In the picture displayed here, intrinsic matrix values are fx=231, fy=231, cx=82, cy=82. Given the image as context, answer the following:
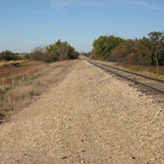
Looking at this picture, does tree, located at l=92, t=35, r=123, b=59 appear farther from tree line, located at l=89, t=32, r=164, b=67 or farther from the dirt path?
the dirt path

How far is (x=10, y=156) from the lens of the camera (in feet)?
15.9

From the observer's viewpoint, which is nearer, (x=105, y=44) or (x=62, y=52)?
(x=105, y=44)

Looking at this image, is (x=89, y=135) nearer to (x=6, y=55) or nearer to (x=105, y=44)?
(x=105, y=44)

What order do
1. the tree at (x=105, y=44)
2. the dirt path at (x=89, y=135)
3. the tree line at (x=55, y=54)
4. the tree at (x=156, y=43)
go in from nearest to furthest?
the dirt path at (x=89, y=135)
the tree at (x=156, y=43)
the tree at (x=105, y=44)
the tree line at (x=55, y=54)

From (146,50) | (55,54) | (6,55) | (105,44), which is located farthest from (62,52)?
(146,50)

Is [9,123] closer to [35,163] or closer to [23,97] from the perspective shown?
[35,163]

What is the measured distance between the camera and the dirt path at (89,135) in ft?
15.0

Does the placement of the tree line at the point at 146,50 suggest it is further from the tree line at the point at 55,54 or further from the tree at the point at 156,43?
the tree line at the point at 55,54

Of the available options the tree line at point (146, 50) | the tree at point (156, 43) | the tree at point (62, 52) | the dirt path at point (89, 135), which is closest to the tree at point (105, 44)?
the tree at point (62, 52)

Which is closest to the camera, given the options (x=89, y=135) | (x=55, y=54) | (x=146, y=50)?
(x=89, y=135)

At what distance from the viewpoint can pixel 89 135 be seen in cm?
581

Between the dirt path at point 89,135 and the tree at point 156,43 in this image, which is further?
the tree at point 156,43

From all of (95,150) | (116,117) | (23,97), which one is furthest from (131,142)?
(23,97)

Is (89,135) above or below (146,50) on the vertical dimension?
below
